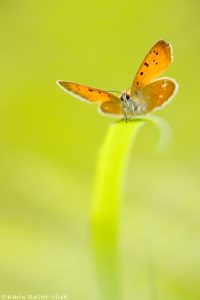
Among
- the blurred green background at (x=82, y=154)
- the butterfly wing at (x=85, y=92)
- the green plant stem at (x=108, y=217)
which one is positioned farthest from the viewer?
the blurred green background at (x=82, y=154)

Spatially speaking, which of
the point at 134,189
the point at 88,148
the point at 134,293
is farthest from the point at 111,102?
the point at 88,148

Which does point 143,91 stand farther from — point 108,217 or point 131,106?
point 108,217

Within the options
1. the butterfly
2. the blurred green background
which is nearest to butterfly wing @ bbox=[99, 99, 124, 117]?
the butterfly

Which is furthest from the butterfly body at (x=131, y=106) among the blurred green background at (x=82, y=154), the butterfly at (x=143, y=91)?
the blurred green background at (x=82, y=154)

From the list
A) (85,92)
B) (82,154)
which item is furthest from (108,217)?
(82,154)

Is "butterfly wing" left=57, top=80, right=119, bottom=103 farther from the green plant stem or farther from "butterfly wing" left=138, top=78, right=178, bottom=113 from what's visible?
the green plant stem

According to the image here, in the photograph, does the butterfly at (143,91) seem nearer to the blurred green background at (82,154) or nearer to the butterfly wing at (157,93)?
the butterfly wing at (157,93)

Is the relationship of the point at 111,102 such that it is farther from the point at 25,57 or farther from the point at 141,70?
the point at 25,57
